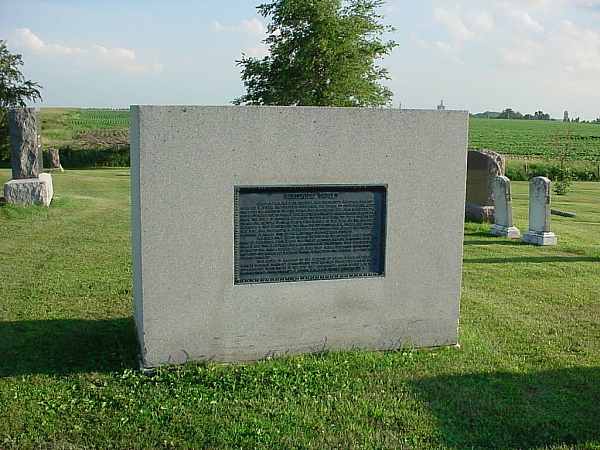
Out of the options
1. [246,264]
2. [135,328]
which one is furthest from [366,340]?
[135,328]

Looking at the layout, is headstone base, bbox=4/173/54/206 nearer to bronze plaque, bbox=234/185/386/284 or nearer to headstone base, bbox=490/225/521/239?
headstone base, bbox=490/225/521/239

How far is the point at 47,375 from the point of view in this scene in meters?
5.00

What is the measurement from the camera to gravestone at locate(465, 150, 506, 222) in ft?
45.6

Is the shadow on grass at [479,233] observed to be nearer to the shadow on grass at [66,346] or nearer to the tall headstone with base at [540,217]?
the tall headstone with base at [540,217]

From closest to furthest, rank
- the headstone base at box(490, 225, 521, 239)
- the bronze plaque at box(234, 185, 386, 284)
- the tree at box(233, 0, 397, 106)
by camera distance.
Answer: the bronze plaque at box(234, 185, 386, 284) → the headstone base at box(490, 225, 521, 239) → the tree at box(233, 0, 397, 106)

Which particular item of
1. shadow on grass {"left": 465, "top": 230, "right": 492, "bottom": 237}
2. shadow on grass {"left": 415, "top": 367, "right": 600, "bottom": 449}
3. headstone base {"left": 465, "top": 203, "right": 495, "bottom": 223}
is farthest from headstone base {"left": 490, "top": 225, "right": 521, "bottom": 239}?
shadow on grass {"left": 415, "top": 367, "right": 600, "bottom": 449}

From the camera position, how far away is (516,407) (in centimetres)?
464

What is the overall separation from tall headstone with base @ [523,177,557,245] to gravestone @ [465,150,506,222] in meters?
1.80

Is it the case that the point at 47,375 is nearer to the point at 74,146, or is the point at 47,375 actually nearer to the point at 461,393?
the point at 461,393

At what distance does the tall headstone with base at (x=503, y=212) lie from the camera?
12.5 m

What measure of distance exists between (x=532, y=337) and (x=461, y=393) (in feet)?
5.73

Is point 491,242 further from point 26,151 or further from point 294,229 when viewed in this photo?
point 26,151

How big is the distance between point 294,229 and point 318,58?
982 inches

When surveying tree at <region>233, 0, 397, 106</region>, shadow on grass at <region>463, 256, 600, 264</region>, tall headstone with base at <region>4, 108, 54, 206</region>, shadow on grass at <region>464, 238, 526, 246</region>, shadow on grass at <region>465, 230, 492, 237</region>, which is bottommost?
shadow on grass at <region>463, 256, 600, 264</region>
